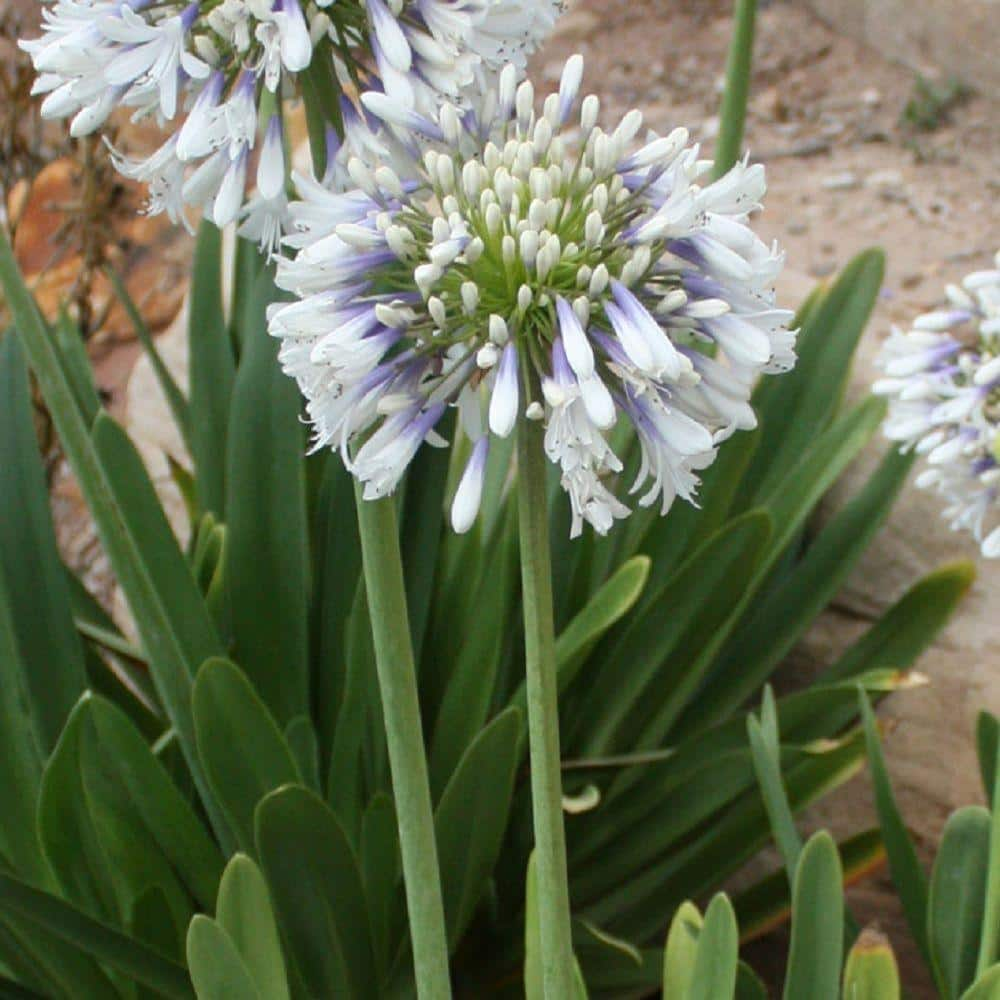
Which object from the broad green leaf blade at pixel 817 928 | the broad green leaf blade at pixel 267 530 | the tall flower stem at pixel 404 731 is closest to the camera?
the tall flower stem at pixel 404 731

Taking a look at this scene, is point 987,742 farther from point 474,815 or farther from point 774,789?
point 474,815

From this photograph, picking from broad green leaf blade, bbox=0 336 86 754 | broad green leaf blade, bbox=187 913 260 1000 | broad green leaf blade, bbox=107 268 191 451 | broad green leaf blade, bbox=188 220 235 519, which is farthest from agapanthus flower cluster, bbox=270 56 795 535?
broad green leaf blade, bbox=107 268 191 451

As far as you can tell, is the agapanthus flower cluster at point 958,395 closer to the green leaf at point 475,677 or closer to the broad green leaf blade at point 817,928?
the broad green leaf blade at point 817,928

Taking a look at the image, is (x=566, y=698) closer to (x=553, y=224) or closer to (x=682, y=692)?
(x=682, y=692)

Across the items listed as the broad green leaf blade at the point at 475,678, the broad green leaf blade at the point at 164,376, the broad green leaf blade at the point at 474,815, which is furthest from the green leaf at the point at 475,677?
the broad green leaf blade at the point at 164,376

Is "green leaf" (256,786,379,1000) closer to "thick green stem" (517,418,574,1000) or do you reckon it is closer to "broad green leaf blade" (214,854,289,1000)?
"broad green leaf blade" (214,854,289,1000)

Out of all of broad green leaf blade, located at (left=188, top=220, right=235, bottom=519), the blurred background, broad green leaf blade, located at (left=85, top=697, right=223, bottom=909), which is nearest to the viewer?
broad green leaf blade, located at (left=85, top=697, right=223, bottom=909)
